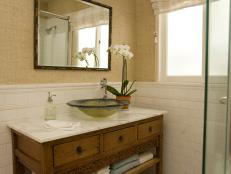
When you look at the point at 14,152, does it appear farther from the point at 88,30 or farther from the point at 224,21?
the point at 224,21

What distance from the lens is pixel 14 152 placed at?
1.43 meters

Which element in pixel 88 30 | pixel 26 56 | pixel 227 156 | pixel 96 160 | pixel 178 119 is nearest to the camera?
pixel 227 156

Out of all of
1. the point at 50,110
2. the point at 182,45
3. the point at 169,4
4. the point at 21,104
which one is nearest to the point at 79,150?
the point at 50,110

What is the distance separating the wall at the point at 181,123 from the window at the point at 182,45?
0.12 metres

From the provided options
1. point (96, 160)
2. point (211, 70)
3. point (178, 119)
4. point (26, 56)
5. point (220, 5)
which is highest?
point (220, 5)

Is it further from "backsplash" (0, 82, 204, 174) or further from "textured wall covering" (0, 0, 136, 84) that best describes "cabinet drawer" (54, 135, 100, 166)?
"textured wall covering" (0, 0, 136, 84)

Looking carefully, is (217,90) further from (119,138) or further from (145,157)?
(145,157)

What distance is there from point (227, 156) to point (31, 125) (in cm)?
108

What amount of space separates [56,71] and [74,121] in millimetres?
432

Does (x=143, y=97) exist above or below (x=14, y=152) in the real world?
above

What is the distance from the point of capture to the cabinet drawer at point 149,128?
5.54ft

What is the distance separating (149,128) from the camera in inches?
69.8

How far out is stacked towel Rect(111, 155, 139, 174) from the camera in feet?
5.09

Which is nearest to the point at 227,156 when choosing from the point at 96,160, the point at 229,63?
the point at 229,63
